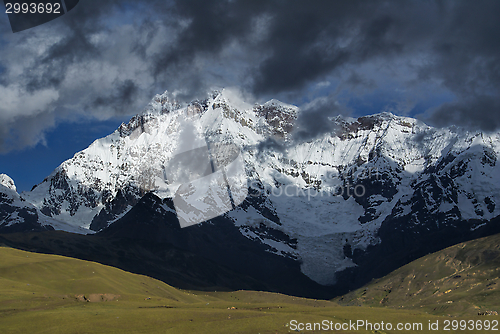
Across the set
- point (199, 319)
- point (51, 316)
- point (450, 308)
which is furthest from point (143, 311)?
point (450, 308)

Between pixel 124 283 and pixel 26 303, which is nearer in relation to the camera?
pixel 26 303

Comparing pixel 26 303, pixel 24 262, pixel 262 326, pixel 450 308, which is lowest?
pixel 450 308

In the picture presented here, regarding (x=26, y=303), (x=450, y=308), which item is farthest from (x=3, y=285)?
(x=450, y=308)

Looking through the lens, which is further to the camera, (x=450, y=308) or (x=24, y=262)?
(x=450, y=308)

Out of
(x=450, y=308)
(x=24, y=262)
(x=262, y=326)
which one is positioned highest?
(x=24, y=262)

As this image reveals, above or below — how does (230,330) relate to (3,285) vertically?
below

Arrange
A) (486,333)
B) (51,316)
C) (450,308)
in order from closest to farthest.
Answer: (51,316), (486,333), (450,308)

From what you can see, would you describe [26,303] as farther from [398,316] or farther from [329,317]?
[398,316]

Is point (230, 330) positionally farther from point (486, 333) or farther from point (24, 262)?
point (24, 262)

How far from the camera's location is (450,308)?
199 metres

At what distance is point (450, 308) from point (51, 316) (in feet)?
567

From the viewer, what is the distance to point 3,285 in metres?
105

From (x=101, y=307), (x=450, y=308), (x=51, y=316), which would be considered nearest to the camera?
(x=51, y=316)

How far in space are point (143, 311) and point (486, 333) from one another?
64008 mm
